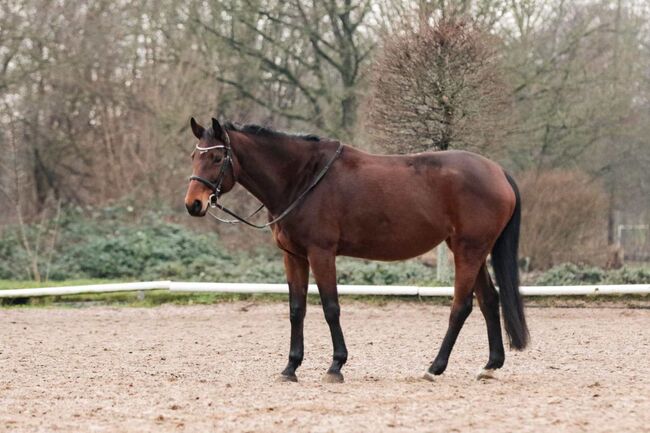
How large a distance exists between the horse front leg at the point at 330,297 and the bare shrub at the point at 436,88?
6292 mm

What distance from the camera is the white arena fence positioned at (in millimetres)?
13398

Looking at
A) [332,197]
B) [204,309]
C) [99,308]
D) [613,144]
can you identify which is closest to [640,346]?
[332,197]

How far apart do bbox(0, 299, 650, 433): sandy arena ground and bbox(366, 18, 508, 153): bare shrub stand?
2.29 m

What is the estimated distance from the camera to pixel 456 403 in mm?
6168

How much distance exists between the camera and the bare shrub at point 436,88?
1340 cm

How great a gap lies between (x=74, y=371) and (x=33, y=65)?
1345 centimetres

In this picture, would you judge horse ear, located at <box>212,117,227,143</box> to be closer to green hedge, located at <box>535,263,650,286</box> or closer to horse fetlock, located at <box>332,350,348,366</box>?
horse fetlock, located at <box>332,350,348,366</box>

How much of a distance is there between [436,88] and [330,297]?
21.0 ft

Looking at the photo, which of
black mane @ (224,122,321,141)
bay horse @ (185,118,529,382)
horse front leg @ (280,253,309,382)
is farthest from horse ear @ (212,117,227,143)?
horse front leg @ (280,253,309,382)

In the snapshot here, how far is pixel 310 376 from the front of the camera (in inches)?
312

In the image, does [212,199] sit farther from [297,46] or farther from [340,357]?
[297,46]

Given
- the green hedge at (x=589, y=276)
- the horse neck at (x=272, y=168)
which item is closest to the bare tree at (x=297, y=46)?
the green hedge at (x=589, y=276)

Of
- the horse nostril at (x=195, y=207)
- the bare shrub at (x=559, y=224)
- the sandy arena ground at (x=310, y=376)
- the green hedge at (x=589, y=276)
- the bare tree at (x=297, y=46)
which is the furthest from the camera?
the bare tree at (x=297, y=46)

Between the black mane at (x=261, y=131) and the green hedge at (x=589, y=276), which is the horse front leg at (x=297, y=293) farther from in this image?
the green hedge at (x=589, y=276)
